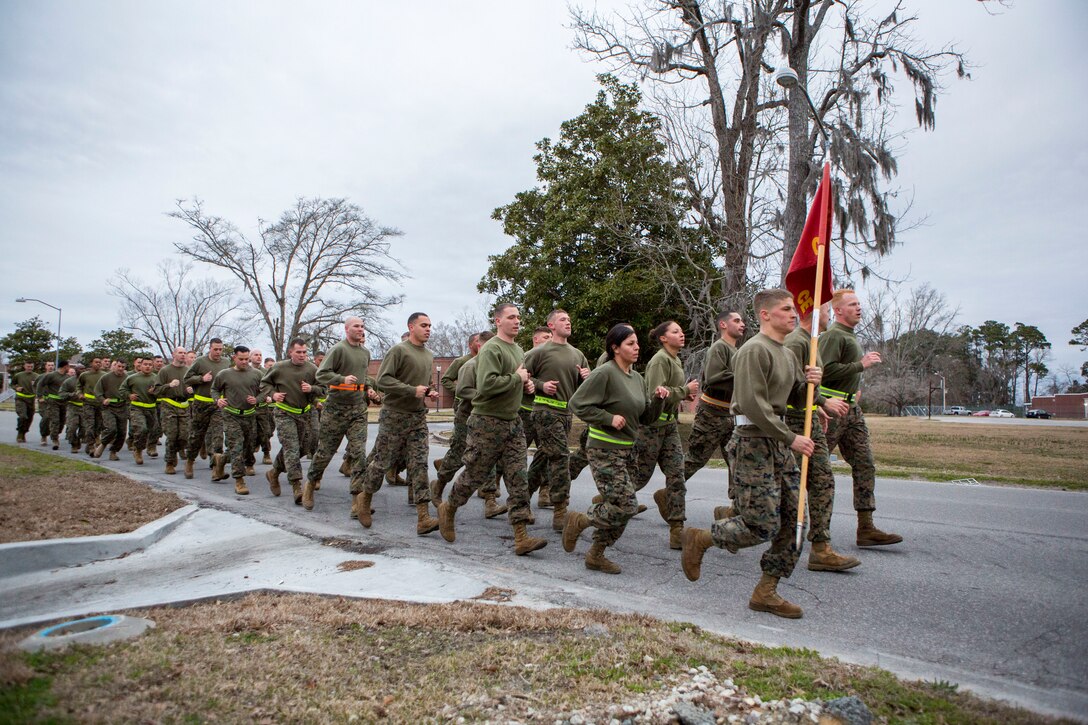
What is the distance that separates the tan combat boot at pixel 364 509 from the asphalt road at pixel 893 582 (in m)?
0.10

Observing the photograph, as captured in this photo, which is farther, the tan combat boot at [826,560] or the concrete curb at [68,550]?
the tan combat boot at [826,560]

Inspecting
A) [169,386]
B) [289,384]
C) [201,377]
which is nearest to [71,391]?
[169,386]

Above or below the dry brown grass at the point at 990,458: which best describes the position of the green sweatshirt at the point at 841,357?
above

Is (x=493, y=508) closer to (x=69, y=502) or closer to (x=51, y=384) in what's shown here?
(x=69, y=502)

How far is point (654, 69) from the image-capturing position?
19.1 metres

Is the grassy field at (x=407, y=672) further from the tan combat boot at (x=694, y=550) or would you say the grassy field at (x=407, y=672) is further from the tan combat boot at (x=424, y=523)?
the tan combat boot at (x=424, y=523)

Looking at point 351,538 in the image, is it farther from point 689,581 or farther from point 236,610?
point 689,581

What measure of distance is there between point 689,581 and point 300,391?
6.54 metres

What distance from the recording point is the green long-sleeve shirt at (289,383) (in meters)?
9.84

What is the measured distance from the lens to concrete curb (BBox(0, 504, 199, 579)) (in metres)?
5.34

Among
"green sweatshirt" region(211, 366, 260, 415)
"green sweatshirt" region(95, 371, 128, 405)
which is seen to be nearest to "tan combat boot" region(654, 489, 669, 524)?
"green sweatshirt" region(211, 366, 260, 415)

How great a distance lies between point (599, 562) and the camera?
19.1ft

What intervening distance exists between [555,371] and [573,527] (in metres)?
2.37

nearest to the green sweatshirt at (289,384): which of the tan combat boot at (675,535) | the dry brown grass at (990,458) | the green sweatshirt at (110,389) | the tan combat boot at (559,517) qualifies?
the tan combat boot at (559,517)
